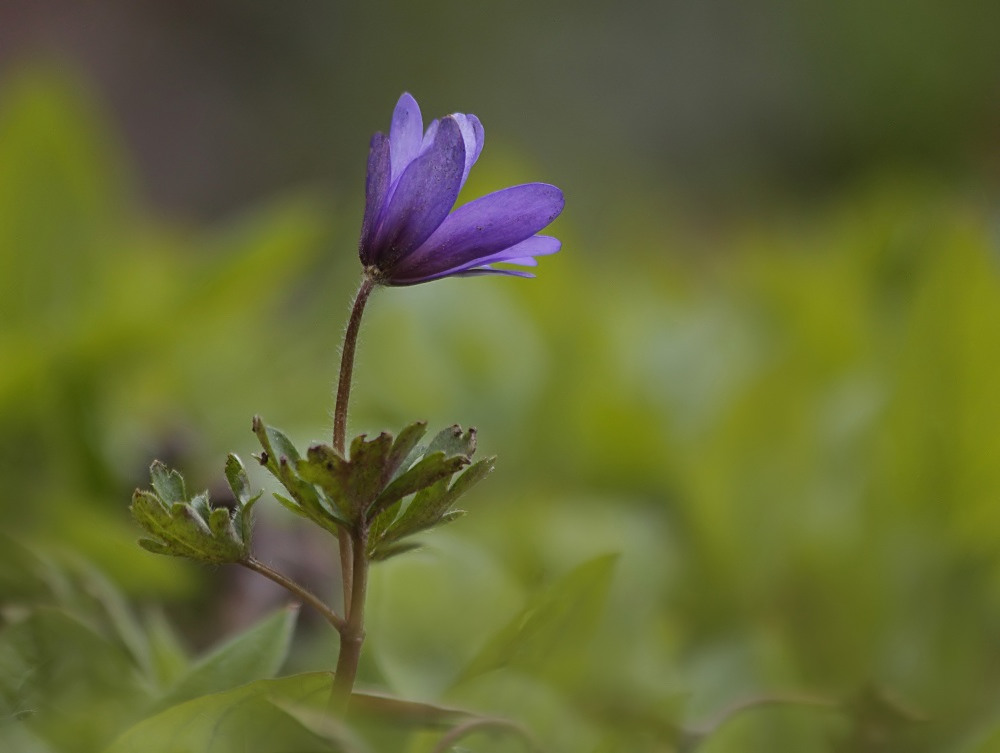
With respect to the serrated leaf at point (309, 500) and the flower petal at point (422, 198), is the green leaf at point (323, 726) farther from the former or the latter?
the flower petal at point (422, 198)

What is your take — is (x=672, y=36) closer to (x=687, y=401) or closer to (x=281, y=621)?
(x=687, y=401)

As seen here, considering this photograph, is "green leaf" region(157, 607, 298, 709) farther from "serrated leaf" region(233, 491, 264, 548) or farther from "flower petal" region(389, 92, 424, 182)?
"flower petal" region(389, 92, 424, 182)

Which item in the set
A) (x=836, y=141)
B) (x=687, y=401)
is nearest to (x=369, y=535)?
(x=687, y=401)

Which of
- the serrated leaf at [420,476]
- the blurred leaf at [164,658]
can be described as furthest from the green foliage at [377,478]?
the blurred leaf at [164,658]

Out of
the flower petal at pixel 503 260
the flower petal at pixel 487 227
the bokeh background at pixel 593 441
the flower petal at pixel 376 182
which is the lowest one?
the bokeh background at pixel 593 441

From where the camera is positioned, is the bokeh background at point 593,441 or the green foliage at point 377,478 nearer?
the green foliage at point 377,478

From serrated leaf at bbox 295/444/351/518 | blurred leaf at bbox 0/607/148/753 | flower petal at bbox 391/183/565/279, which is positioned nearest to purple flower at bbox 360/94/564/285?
flower petal at bbox 391/183/565/279

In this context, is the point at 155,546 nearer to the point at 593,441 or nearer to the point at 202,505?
the point at 202,505

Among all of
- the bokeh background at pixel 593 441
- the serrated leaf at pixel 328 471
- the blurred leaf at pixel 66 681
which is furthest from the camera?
the bokeh background at pixel 593 441
